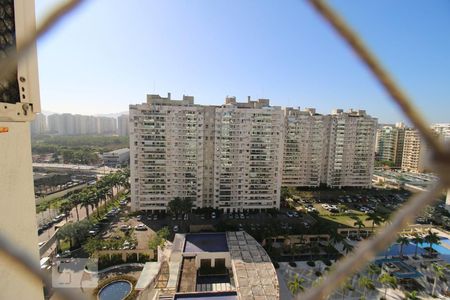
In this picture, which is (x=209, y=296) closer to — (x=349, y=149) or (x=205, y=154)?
(x=205, y=154)

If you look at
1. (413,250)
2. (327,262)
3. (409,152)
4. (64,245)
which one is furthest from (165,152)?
(409,152)

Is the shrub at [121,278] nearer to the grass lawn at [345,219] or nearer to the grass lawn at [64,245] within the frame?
the grass lawn at [64,245]

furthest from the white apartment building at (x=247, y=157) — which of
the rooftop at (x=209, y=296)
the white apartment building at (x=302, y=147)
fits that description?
the rooftop at (x=209, y=296)

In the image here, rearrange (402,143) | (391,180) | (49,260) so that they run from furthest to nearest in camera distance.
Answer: (402,143), (391,180), (49,260)

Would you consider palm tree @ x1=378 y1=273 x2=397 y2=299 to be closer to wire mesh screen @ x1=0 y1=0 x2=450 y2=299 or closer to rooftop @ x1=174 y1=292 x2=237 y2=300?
rooftop @ x1=174 y1=292 x2=237 y2=300

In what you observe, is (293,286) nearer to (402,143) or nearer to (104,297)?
(104,297)

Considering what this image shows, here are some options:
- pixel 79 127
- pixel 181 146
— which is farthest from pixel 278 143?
pixel 79 127
